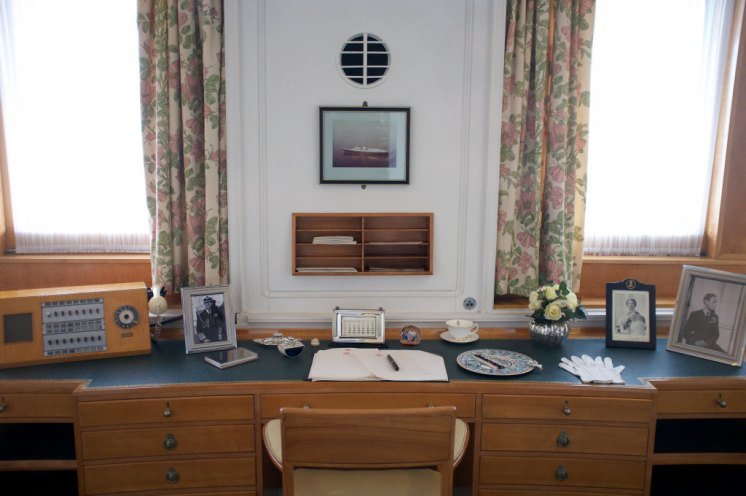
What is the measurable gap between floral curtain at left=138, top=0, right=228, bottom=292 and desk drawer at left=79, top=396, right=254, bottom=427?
61 centimetres

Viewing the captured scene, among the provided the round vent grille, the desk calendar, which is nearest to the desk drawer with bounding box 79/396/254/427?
the desk calendar

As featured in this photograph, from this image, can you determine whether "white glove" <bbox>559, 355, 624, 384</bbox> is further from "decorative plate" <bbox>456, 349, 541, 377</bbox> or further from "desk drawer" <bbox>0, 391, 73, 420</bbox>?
"desk drawer" <bbox>0, 391, 73, 420</bbox>

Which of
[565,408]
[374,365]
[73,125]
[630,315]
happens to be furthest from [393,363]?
[73,125]

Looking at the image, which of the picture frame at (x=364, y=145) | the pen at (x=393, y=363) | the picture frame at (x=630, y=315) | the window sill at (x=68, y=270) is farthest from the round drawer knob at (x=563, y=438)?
the window sill at (x=68, y=270)

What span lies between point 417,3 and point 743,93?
1.56 m

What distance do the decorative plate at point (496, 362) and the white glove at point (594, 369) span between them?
Answer: 0.40ft

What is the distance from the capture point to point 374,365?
182cm

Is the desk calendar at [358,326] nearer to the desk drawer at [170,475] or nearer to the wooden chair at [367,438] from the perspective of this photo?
the desk drawer at [170,475]

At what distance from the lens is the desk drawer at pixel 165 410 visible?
5.44 ft

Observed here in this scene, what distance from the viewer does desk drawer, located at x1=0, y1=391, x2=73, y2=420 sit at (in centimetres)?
168

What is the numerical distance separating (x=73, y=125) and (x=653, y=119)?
8.71ft

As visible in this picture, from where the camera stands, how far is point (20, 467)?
171cm

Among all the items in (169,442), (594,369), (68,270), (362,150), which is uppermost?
(362,150)

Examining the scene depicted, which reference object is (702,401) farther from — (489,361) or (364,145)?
(364,145)
